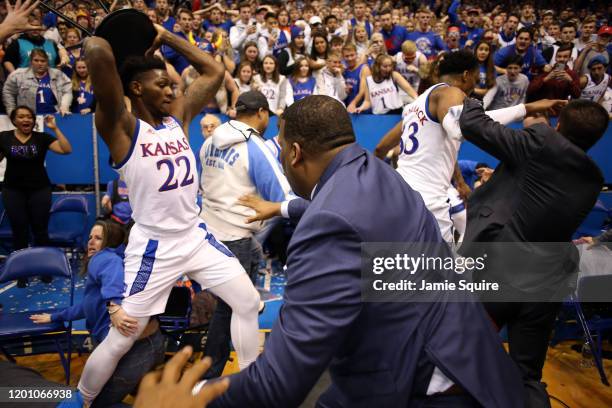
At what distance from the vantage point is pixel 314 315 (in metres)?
1.29

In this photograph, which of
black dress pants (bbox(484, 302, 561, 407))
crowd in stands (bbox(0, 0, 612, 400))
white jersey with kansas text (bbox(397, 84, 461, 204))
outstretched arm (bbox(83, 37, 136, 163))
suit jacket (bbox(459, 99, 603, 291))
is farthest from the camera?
crowd in stands (bbox(0, 0, 612, 400))

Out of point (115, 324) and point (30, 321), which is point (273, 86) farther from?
point (115, 324)

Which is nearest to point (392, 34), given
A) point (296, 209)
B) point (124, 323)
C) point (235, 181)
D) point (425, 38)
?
point (425, 38)

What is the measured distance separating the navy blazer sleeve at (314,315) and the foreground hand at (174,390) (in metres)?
0.12

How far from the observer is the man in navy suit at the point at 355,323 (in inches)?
50.9

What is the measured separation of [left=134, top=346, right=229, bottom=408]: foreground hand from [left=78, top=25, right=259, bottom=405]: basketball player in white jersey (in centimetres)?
151

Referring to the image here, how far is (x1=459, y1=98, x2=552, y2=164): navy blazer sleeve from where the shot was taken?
2.47 m

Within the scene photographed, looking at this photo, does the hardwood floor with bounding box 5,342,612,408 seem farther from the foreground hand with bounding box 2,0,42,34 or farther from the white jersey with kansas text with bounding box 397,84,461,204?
the foreground hand with bounding box 2,0,42,34

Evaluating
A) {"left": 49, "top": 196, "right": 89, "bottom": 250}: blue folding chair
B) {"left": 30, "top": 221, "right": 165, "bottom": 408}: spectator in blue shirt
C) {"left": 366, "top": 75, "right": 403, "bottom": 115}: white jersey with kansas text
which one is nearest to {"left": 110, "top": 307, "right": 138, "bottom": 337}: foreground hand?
{"left": 30, "top": 221, "right": 165, "bottom": 408}: spectator in blue shirt

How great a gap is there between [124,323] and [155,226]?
1.72 feet

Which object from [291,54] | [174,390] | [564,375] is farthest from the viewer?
[291,54]

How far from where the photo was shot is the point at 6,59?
7.04 m

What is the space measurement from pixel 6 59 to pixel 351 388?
751 cm

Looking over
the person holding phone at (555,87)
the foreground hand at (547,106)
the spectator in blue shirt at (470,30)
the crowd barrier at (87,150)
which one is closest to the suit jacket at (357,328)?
the foreground hand at (547,106)
